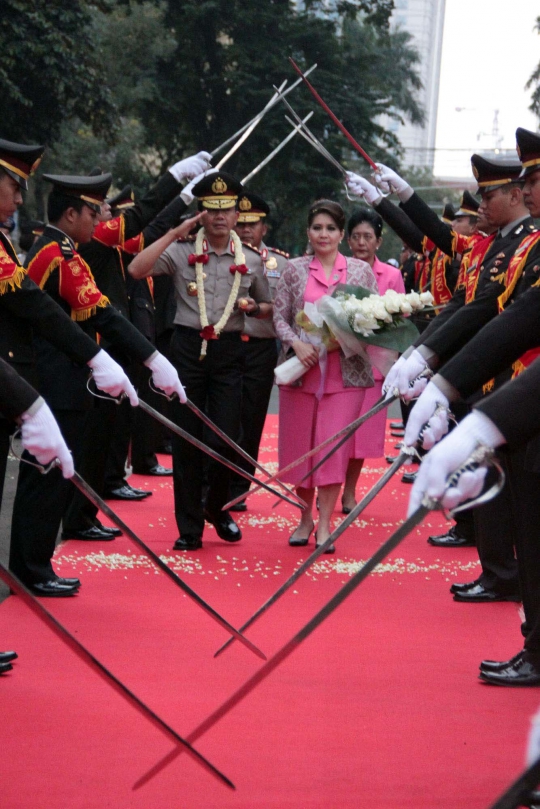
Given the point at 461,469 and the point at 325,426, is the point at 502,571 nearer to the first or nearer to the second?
the point at 325,426

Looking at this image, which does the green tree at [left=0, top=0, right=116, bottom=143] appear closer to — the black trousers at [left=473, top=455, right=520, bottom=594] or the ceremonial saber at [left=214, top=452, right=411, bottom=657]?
the black trousers at [left=473, top=455, right=520, bottom=594]

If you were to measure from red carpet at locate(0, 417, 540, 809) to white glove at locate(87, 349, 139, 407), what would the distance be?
0.93 m

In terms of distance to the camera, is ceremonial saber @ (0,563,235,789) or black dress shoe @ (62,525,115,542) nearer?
ceremonial saber @ (0,563,235,789)

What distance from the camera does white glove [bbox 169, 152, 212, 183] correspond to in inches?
239

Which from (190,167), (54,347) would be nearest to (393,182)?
(190,167)

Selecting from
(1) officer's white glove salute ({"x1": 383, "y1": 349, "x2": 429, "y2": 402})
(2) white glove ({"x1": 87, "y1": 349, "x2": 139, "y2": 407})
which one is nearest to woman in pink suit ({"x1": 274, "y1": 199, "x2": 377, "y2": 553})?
(1) officer's white glove salute ({"x1": 383, "y1": 349, "x2": 429, "y2": 402})

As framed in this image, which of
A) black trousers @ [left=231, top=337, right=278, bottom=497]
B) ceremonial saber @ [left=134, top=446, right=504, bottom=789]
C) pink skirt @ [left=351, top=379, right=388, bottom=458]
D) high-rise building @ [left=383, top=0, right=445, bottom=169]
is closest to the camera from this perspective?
ceremonial saber @ [left=134, top=446, right=504, bottom=789]

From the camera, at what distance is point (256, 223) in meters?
7.61

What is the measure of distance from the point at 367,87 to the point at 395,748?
25.0 m

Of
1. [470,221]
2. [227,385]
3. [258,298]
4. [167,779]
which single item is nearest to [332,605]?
[167,779]

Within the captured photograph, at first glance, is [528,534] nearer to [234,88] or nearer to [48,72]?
[48,72]

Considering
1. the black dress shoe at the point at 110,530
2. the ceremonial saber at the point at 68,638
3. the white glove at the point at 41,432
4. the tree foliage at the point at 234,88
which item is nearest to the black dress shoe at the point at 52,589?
the black dress shoe at the point at 110,530

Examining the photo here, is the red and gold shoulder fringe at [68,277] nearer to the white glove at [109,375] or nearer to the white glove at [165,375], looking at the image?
the white glove at [165,375]

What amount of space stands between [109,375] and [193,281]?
1.69m
